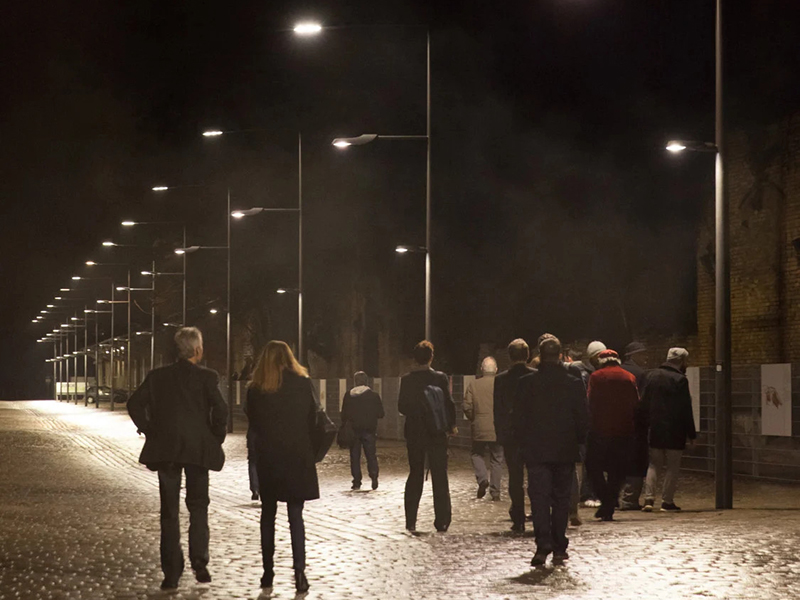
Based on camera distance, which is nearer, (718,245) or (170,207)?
(718,245)

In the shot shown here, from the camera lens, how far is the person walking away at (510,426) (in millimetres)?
13766

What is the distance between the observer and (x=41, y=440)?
41688 mm

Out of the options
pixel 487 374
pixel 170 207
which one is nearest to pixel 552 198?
pixel 487 374

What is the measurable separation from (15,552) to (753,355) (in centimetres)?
1806

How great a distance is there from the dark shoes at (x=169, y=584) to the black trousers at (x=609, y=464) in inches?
244

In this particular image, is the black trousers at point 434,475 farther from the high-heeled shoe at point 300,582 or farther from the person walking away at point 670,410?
the high-heeled shoe at point 300,582

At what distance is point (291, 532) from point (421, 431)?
416cm

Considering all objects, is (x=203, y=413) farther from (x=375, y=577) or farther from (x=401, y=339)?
(x=401, y=339)

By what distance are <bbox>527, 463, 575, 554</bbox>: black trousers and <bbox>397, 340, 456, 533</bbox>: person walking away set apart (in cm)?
249

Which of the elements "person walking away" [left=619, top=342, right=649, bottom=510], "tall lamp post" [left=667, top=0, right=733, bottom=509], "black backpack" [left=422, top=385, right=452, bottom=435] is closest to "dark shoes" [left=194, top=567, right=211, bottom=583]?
"black backpack" [left=422, top=385, right=452, bottom=435]

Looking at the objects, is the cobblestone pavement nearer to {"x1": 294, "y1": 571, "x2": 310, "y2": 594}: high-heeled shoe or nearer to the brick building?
{"x1": 294, "y1": 571, "x2": 310, "y2": 594}: high-heeled shoe

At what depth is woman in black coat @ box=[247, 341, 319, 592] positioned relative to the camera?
32.8 feet

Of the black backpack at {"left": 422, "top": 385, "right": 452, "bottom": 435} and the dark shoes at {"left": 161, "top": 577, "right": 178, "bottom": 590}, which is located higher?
the black backpack at {"left": 422, "top": 385, "right": 452, "bottom": 435}

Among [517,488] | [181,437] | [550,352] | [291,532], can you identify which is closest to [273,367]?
[181,437]
